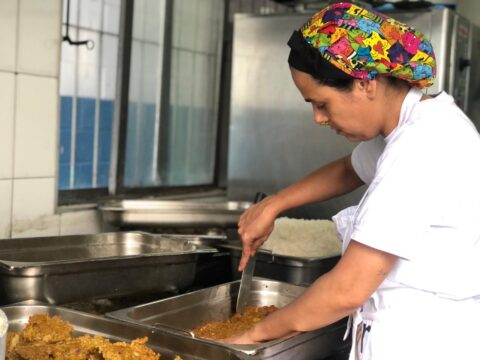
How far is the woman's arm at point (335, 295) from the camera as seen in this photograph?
1.18 metres

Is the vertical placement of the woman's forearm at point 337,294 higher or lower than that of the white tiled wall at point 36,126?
lower

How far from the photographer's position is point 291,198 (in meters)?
1.66

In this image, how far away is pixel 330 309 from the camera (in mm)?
1238

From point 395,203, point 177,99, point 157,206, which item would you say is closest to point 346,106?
point 395,203

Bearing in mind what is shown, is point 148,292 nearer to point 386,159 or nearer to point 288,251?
point 288,251

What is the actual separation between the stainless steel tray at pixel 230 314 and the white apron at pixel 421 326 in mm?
132

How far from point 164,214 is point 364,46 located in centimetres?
131

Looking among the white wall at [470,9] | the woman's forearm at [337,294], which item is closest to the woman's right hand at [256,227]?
the woman's forearm at [337,294]

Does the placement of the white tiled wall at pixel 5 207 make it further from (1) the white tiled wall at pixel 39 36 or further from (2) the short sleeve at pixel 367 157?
(2) the short sleeve at pixel 367 157

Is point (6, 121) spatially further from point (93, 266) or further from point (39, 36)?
point (93, 266)

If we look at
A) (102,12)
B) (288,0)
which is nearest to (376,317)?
(102,12)

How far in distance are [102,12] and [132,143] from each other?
1.77 ft

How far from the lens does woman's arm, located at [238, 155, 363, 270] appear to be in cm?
162

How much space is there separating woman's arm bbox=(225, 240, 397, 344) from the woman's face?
0.23m
